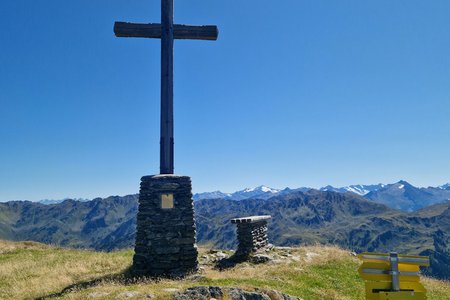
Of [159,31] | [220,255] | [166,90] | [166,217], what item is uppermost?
[159,31]

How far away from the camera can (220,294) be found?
11969mm

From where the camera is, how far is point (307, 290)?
16.1 meters

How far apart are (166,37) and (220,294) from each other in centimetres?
1250

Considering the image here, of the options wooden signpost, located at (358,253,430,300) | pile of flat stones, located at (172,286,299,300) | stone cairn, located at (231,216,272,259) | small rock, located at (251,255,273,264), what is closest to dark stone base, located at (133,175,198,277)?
small rock, located at (251,255,273,264)

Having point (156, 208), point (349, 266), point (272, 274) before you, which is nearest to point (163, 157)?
point (156, 208)

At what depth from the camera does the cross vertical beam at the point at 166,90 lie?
18.4 metres

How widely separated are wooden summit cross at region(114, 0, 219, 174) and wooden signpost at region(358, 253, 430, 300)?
12.7 metres

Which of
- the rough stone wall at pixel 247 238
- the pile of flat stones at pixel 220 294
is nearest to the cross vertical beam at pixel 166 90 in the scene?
the rough stone wall at pixel 247 238

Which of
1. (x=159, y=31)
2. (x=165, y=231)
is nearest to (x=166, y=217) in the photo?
(x=165, y=231)

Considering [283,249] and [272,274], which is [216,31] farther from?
[283,249]

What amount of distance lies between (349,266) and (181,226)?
34.0 ft

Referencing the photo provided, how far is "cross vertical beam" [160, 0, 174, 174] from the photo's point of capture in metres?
18.4

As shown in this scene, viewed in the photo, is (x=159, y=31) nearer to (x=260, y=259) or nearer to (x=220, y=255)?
(x=260, y=259)

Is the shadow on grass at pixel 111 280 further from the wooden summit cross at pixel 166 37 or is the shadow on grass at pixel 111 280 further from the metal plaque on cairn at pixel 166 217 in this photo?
the wooden summit cross at pixel 166 37
